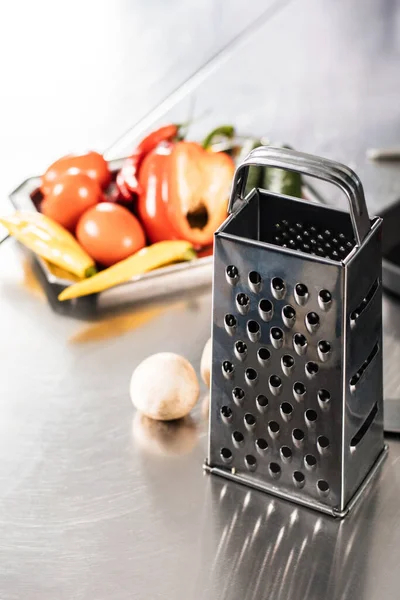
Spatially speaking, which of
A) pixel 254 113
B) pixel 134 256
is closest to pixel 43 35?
pixel 254 113

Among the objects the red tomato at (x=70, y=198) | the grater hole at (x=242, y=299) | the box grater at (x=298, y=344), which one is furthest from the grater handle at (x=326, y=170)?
the red tomato at (x=70, y=198)

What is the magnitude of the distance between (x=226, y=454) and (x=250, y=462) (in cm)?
3

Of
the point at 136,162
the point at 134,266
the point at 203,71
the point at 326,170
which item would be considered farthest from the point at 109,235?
the point at 203,71

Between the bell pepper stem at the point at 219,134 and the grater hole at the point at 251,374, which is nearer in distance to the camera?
the grater hole at the point at 251,374

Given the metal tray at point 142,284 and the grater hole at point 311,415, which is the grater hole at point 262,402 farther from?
the metal tray at point 142,284

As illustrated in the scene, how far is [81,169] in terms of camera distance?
4.49 feet

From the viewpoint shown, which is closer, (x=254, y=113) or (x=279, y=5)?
(x=254, y=113)

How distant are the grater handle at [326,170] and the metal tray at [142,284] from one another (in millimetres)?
418

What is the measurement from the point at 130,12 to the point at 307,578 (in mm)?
1594

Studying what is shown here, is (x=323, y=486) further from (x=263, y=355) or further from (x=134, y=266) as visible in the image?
(x=134, y=266)

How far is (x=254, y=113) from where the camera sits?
1.71m

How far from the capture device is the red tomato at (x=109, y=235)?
1281 mm

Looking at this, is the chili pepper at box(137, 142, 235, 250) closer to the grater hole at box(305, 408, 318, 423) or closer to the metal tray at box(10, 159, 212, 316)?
the metal tray at box(10, 159, 212, 316)

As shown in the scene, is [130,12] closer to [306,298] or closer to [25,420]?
[25,420]
